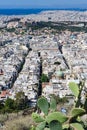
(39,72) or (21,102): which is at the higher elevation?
(21,102)

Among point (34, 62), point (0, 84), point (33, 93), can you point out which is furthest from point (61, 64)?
point (33, 93)

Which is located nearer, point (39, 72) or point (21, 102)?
point (21, 102)

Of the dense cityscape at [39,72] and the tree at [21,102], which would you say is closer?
the tree at [21,102]

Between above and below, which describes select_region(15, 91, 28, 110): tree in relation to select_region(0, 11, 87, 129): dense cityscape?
above

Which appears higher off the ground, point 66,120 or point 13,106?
point 66,120

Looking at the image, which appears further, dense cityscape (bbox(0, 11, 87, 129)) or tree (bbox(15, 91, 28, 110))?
dense cityscape (bbox(0, 11, 87, 129))

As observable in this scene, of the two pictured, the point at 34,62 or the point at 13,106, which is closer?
the point at 13,106

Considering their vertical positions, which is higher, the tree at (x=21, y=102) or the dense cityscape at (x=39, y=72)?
the tree at (x=21, y=102)

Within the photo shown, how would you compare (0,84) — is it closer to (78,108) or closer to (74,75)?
(74,75)

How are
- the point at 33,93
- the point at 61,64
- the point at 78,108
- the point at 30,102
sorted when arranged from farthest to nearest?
the point at 61,64, the point at 33,93, the point at 30,102, the point at 78,108

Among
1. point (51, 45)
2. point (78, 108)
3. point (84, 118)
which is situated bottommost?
point (51, 45)

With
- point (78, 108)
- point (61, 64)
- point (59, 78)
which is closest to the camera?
point (78, 108)
